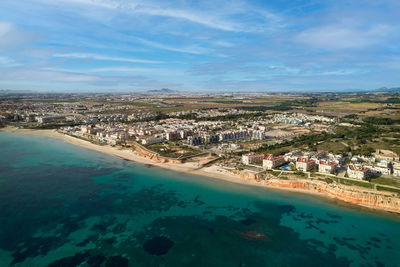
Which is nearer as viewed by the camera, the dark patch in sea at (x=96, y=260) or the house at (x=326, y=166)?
the dark patch in sea at (x=96, y=260)

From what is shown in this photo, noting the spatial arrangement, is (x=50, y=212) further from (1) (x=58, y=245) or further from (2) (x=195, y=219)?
(2) (x=195, y=219)

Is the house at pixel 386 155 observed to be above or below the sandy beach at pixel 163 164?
above

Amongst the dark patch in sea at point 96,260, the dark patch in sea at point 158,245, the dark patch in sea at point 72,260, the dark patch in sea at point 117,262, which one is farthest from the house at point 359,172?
the dark patch in sea at point 72,260

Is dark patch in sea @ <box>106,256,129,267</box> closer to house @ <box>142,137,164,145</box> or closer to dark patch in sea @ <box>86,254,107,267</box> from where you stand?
dark patch in sea @ <box>86,254,107,267</box>

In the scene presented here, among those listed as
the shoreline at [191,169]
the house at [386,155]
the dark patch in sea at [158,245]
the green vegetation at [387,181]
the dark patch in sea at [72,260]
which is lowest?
the dark patch in sea at [72,260]

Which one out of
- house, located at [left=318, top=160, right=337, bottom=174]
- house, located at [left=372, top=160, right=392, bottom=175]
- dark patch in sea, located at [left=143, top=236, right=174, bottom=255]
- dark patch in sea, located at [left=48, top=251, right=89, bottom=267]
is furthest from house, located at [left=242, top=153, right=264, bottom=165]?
dark patch in sea, located at [left=48, top=251, right=89, bottom=267]

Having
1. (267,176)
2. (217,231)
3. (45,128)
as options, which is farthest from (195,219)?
(45,128)

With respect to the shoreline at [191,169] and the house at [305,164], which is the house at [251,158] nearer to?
the shoreline at [191,169]
